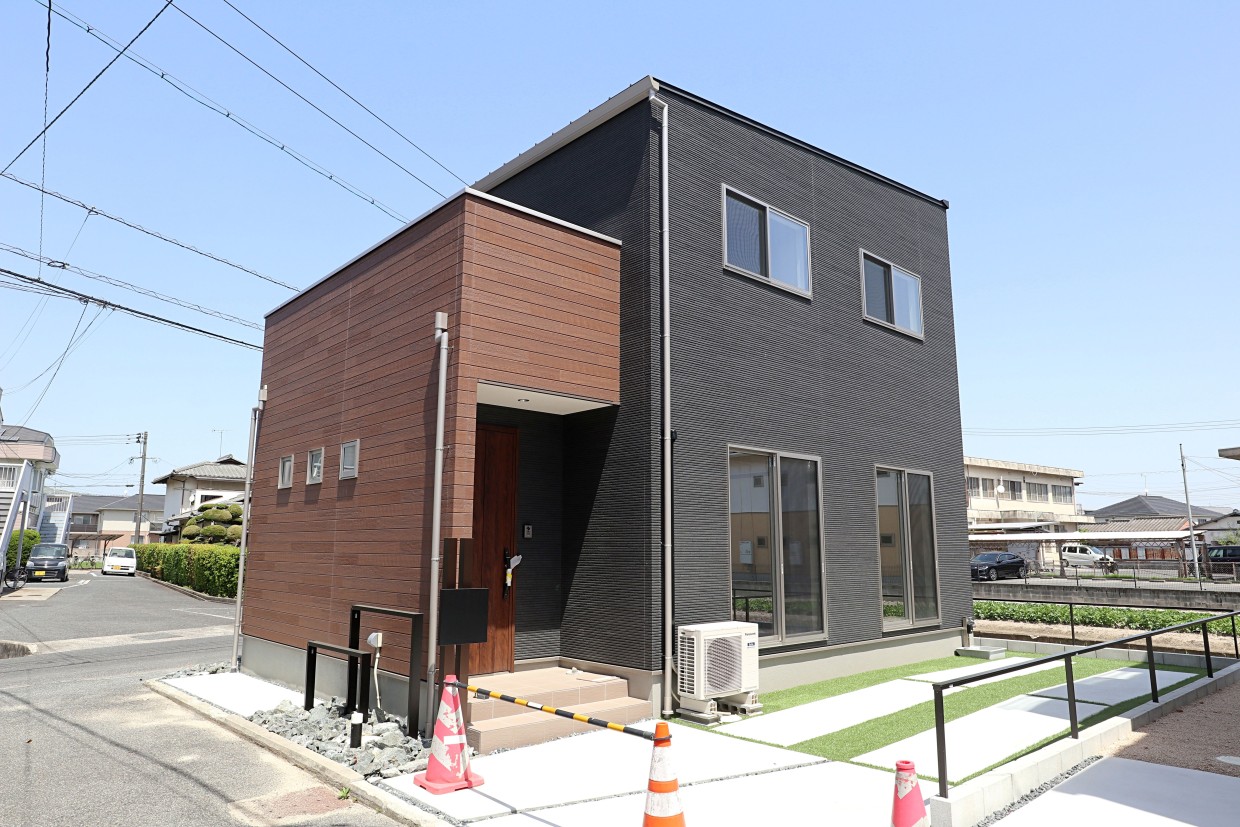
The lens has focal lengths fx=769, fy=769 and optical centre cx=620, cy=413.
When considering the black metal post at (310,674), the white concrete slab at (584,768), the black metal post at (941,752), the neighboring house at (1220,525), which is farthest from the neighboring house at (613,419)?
the neighboring house at (1220,525)

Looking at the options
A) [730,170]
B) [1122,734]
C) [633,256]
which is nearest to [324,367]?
[633,256]

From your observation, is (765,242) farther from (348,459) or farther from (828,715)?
(348,459)

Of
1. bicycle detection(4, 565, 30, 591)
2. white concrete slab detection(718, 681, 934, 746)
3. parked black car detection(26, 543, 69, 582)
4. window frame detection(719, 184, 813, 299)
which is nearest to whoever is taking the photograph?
white concrete slab detection(718, 681, 934, 746)

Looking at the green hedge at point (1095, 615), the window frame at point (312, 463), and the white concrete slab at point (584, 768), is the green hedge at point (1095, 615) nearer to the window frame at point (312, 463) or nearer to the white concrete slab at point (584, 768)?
the white concrete slab at point (584, 768)

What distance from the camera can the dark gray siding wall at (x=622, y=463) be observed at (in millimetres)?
8219

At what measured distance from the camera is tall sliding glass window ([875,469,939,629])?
11.3m

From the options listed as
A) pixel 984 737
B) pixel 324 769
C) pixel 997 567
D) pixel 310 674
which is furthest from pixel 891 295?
pixel 997 567

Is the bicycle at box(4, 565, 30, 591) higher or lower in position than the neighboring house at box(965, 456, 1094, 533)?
lower

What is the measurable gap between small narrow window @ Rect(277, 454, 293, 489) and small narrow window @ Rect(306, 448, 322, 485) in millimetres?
643

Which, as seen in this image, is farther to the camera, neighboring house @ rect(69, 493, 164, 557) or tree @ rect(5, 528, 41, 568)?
neighboring house @ rect(69, 493, 164, 557)

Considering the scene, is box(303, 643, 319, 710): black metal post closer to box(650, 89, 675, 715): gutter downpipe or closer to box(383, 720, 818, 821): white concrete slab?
box(383, 720, 818, 821): white concrete slab

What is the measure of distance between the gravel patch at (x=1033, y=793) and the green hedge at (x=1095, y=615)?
10178 millimetres

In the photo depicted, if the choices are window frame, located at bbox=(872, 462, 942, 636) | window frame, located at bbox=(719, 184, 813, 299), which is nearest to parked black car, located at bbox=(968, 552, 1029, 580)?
window frame, located at bbox=(872, 462, 942, 636)

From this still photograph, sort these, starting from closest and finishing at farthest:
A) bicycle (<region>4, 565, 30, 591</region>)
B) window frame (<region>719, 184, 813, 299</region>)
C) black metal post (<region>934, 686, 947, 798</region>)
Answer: black metal post (<region>934, 686, 947, 798</region>)
window frame (<region>719, 184, 813, 299</region>)
bicycle (<region>4, 565, 30, 591</region>)
